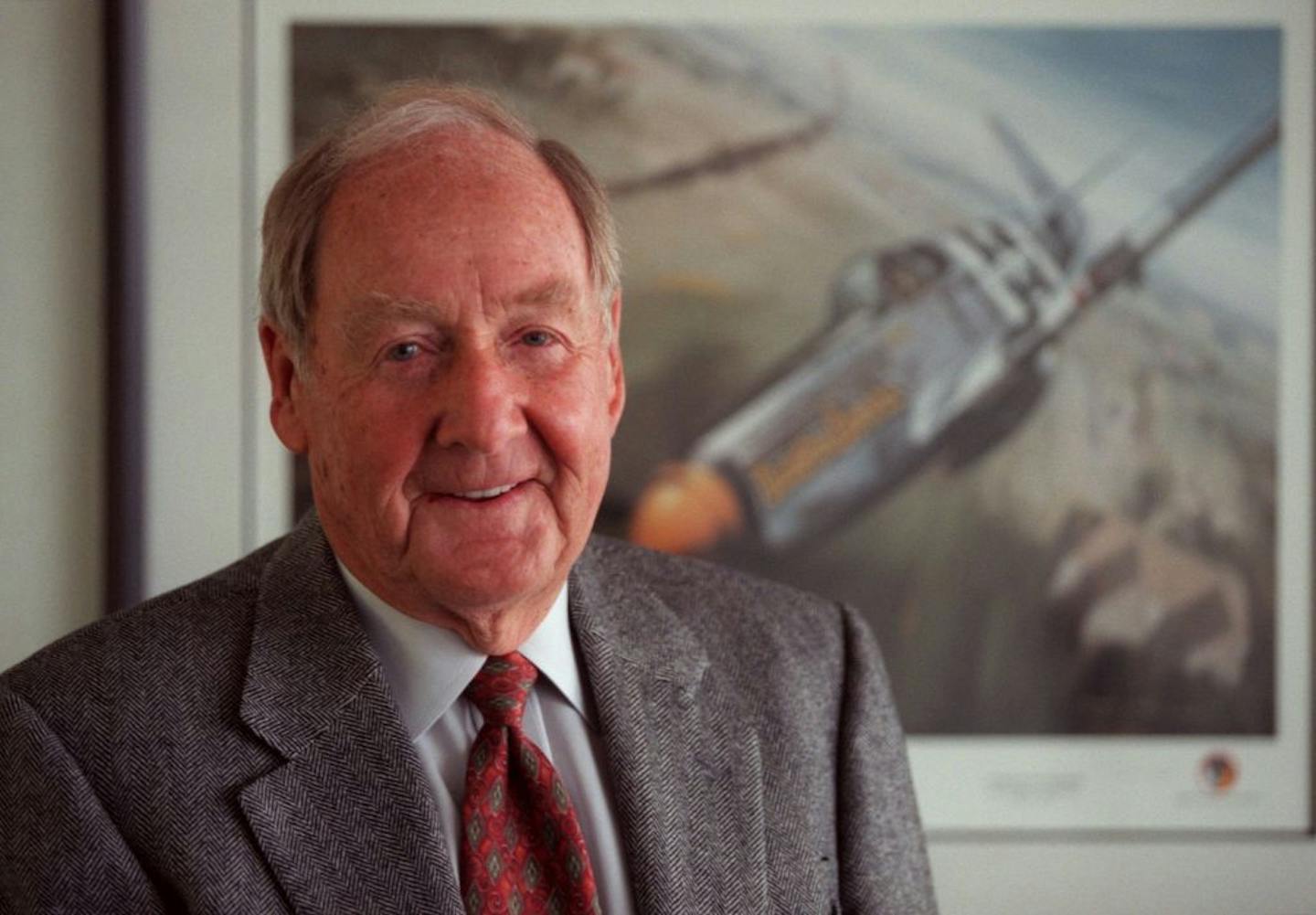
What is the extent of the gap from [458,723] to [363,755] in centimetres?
9

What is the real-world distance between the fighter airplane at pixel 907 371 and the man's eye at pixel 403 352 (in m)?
0.95

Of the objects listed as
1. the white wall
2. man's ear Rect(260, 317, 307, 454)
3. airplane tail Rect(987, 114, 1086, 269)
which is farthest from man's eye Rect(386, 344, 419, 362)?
airplane tail Rect(987, 114, 1086, 269)

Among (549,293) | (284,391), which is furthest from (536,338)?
(284,391)

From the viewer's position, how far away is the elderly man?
3.73 ft

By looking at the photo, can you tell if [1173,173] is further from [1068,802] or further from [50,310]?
[50,310]

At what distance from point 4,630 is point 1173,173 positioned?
1.84m

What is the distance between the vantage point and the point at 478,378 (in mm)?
1150

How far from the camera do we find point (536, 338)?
3.93 ft

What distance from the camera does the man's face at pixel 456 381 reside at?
3.80 ft

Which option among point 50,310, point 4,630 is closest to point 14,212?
point 50,310

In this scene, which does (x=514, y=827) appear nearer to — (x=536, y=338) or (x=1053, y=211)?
(x=536, y=338)

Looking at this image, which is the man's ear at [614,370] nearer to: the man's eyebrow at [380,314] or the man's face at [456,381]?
the man's face at [456,381]

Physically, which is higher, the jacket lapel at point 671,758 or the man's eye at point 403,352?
the man's eye at point 403,352

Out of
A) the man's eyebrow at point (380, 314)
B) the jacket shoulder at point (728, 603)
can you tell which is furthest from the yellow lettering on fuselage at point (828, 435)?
the man's eyebrow at point (380, 314)
